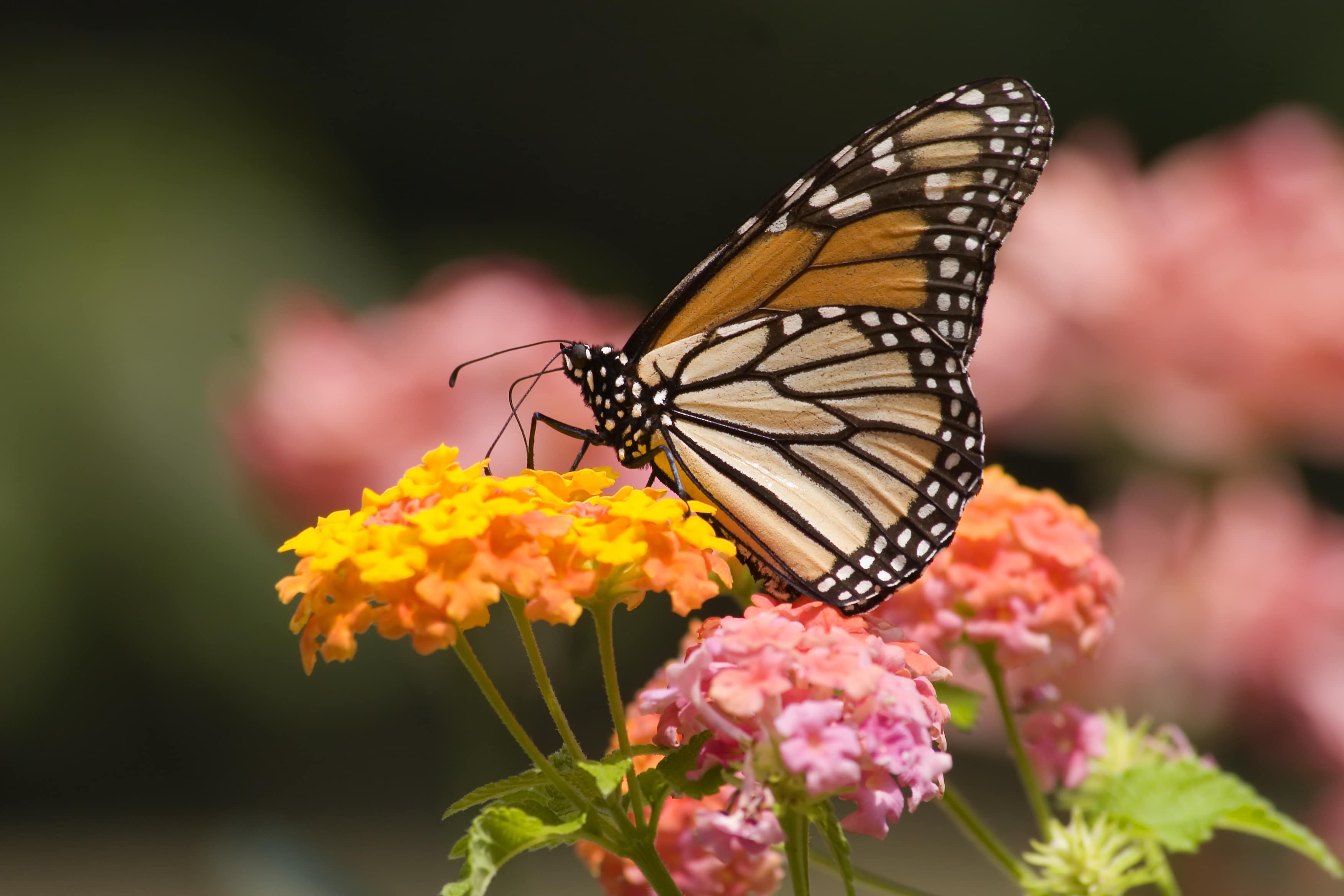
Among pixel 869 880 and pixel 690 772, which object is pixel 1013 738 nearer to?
pixel 869 880

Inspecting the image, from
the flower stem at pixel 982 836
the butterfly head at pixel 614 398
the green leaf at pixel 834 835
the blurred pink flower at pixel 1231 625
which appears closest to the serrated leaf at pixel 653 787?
the green leaf at pixel 834 835

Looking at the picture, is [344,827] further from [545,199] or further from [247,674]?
[545,199]

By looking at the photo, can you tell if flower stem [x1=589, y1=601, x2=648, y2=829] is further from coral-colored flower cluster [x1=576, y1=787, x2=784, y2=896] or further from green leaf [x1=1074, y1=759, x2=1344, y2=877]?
green leaf [x1=1074, y1=759, x2=1344, y2=877]

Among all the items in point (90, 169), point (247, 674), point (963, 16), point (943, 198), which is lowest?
point (247, 674)

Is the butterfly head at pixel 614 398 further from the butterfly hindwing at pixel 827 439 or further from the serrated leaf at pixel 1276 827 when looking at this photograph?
the serrated leaf at pixel 1276 827

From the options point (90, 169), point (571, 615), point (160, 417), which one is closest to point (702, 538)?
point (571, 615)


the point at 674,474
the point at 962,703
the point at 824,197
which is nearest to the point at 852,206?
the point at 824,197
